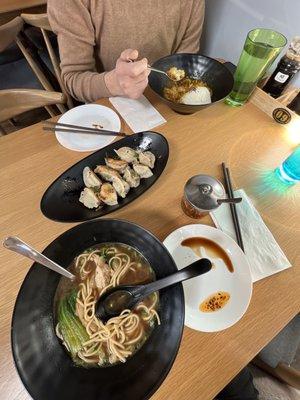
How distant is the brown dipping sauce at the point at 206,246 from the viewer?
769 millimetres

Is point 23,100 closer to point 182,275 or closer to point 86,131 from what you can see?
point 86,131

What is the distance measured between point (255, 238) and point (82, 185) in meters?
0.60

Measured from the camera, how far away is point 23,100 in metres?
1.10

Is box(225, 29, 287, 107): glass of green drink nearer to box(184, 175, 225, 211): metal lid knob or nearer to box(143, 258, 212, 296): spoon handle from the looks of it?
box(184, 175, 225, 211): metal lid knob

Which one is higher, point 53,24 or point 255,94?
point 255,94

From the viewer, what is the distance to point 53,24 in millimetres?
1081

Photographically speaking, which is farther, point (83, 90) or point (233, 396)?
point (83, 90)

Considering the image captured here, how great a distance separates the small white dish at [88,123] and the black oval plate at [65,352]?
40 cm

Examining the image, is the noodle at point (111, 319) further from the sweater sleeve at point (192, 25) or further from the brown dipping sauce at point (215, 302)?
the sweater sleeve at point (192, 25)

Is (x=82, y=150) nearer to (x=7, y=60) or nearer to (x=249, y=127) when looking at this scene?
(x=249, y=127)

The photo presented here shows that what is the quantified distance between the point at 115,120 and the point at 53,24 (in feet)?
1.67

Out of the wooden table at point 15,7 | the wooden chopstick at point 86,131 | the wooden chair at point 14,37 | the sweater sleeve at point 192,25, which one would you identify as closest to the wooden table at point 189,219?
the wooden chopstick at point 86,131

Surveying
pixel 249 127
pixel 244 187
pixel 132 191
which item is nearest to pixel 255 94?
pixel 249 127

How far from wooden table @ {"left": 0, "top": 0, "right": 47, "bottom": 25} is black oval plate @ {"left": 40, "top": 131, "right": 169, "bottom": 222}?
1863 millimetres
